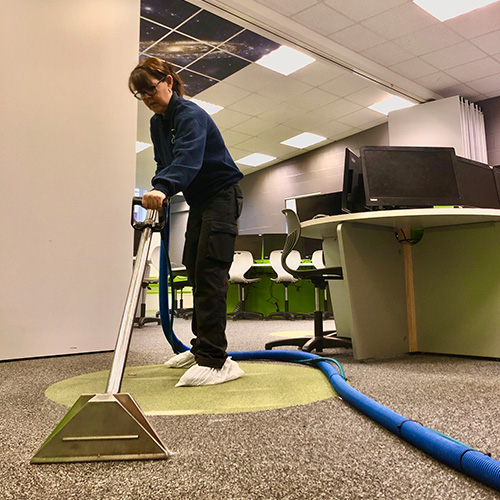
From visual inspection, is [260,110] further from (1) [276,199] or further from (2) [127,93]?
(2) [127,93]

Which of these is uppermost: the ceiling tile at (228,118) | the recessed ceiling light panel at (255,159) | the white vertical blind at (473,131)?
the ceiling tile at (228,118)

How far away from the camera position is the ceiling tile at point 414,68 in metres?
5.13

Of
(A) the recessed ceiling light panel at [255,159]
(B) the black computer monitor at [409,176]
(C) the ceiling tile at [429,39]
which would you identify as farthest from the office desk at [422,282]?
(A) the recessed ceiling light panel at [255,159]

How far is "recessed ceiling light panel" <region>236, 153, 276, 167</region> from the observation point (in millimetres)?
8336

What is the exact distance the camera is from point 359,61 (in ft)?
16.6

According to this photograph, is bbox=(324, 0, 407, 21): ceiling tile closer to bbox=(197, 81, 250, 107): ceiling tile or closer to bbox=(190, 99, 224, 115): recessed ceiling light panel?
bbox=(197, 81, 250, 107): ceiling tile

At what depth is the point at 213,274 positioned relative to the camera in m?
1.57

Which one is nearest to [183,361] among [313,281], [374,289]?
[313,281]

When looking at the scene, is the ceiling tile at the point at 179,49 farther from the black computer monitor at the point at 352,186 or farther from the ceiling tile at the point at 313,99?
the black computer monitor at the point at 352,186

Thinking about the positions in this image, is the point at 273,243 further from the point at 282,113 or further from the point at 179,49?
the point at 179,49

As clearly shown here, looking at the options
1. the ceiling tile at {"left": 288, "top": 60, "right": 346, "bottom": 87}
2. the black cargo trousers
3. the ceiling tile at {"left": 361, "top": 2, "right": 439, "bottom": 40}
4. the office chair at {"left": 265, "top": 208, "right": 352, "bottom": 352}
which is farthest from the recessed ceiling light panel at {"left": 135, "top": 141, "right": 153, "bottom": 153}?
the black cargo trousers

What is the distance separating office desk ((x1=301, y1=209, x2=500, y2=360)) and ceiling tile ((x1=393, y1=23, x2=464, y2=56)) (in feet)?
10.3

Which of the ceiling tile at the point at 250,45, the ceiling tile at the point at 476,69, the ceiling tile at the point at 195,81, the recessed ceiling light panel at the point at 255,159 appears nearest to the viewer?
the ceiling tile at the point at 250,45

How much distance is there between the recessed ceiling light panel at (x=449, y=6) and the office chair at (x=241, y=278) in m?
3.26
